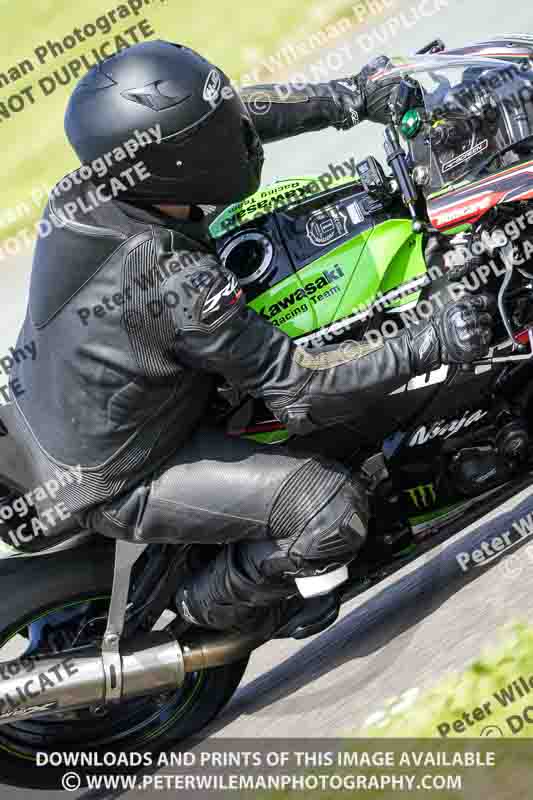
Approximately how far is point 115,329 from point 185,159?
53 centimetres

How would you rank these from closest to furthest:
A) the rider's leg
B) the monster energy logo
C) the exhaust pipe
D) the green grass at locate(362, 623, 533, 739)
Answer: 1. the green grass at locate(362, 623, 533, 739)
2. the rider's leg
3. the exhaust pipe
4. the monster energy logo

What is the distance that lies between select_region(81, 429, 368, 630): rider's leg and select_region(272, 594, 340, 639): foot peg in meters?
0.30

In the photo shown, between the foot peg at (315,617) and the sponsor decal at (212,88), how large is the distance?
71.3 inches

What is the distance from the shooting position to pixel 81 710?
3977 millimetres

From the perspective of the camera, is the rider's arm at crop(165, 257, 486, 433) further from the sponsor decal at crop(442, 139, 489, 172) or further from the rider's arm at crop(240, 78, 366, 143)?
the rider's arm at crop(240, 78, 366, 143)

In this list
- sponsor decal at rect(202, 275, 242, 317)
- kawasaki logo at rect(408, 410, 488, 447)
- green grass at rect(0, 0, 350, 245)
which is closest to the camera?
sponsor decal at rect(202, 275, 242, 317)

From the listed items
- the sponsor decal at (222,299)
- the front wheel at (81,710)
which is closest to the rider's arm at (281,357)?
the sponsor decal at (222,299)

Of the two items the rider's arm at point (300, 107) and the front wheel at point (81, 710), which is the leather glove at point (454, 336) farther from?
the front wheel at point (81, 710)

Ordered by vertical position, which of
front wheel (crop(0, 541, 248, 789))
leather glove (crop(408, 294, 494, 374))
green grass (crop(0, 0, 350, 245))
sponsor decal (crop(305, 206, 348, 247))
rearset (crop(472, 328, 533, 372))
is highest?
green grass (crop(0, 0, 350, 245))

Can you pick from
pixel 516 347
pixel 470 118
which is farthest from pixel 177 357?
pixel 470 118

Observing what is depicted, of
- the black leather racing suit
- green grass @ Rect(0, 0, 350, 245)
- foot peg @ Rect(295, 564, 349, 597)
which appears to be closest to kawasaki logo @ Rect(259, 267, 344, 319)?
the black leather racing suit

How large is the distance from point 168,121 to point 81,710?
2197 millimetres

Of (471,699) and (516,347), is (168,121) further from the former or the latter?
(471,699)

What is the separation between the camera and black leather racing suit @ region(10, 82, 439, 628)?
3.08 meters
